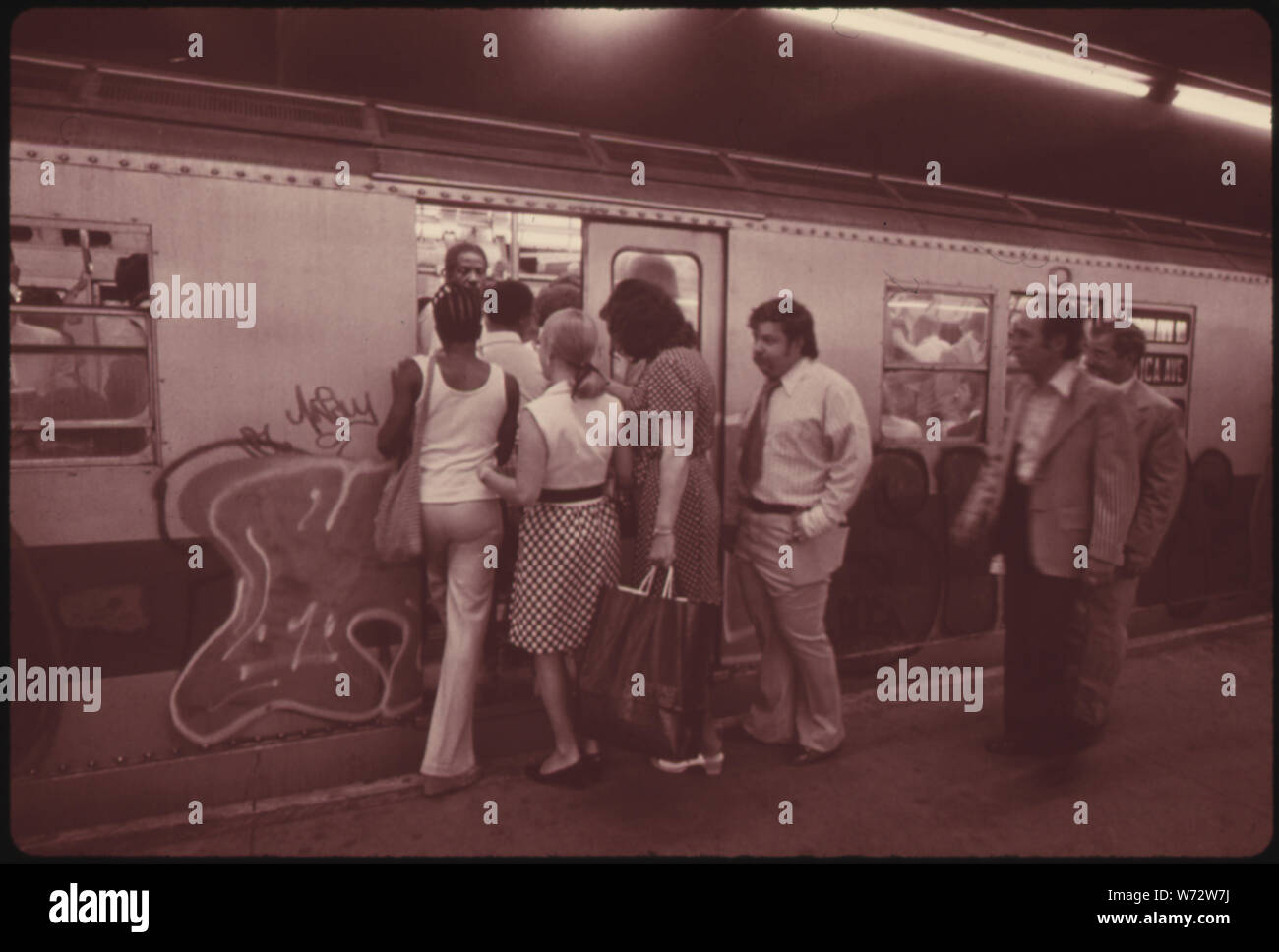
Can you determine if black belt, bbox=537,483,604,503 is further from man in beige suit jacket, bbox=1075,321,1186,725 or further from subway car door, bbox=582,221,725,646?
man in beige suit jacket, bbox=1075,321,1186,725

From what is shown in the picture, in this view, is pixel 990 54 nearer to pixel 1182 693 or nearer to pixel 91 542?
pixel 1182 693

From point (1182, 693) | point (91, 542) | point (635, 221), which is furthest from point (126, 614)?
point (1182, 693)

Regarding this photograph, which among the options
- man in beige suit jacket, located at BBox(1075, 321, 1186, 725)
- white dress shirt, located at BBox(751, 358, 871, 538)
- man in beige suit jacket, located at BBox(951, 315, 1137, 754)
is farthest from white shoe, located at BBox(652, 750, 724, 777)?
man in beige suit jacket, located at BBox(1075, 321, 1186, 725)

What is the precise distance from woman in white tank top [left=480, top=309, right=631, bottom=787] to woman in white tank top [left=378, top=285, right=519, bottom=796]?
0.12 m

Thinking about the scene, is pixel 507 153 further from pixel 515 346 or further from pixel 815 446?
pixel 815 446

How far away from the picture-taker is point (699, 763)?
3537 mm

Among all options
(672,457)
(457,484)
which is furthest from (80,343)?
(672,457)

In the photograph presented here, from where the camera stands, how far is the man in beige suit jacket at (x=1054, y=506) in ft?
10.8

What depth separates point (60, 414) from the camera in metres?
2.78

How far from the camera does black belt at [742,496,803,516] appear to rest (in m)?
3.46

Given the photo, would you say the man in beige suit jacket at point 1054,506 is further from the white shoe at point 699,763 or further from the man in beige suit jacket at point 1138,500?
the white shoe at point 699,763

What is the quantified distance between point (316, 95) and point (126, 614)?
7.30 ft

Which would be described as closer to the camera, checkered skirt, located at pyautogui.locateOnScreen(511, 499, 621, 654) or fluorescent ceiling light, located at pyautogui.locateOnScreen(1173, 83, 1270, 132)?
checkered skirt, located at pyautogui.locateOnScreen(511, 499, 621, 654)

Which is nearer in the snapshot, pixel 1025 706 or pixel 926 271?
pixel 1025 706
